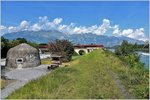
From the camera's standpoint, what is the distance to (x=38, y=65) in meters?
43.0

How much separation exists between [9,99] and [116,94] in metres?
4.86

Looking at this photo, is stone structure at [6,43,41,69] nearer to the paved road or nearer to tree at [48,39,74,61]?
the paved road

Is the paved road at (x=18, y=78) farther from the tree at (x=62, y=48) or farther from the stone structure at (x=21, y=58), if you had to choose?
the tree at (x=62, y=48)

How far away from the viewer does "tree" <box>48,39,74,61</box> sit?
52475 mm

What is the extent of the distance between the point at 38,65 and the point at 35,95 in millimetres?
29007

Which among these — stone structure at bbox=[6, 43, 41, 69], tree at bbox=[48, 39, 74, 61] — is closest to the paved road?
stone structure at bbox=[6, 43, 41, 69]

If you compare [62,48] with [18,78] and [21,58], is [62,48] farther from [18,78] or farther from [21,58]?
[18,78]

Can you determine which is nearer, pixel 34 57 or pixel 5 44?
pixel 34 57

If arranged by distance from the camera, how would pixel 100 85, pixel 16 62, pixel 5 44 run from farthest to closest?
pixel 5 44
pixel 16 62
pixel 100 85

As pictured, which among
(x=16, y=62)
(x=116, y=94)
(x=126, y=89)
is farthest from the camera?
(x=16, y=62)

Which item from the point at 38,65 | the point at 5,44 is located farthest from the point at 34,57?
the point at 5,44

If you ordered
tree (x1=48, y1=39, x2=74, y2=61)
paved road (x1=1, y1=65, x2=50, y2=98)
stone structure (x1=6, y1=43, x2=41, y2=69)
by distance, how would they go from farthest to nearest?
tree (x1=48, y1=39, x2=74, y2=61) < stone structure (x1=6, y1=43, x2=41, y2=69) < paved road (x1=1, y1=65, x2=50, y2=98)

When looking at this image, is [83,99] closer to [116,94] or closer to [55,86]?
[116,94]

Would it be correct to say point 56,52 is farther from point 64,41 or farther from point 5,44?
point 5,44
